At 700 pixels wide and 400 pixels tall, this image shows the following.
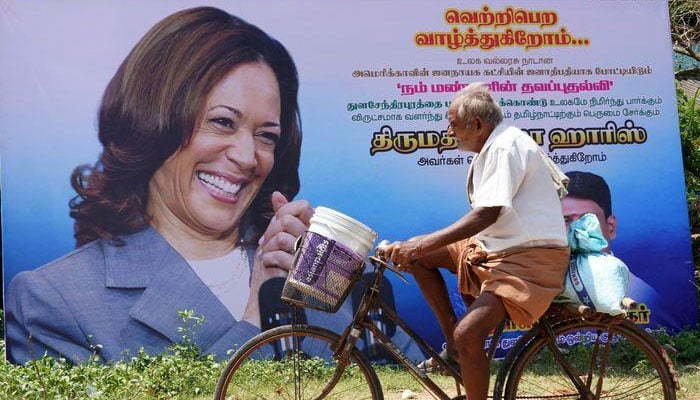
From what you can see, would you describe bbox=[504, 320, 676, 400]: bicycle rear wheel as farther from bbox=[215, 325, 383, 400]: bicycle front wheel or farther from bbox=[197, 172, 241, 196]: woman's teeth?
bbox=[197, 172, 241, 196]: woman's teeth

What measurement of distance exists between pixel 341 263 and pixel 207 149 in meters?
2.57

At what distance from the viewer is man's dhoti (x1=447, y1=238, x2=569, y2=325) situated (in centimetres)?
A: 382

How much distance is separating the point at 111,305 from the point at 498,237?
10.4 ft

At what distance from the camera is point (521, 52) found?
6.43 m

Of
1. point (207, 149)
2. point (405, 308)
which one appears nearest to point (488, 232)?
point (405, 308)

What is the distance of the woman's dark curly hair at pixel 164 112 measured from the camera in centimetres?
594

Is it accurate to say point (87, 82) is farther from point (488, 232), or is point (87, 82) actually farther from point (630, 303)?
point (630, 303)

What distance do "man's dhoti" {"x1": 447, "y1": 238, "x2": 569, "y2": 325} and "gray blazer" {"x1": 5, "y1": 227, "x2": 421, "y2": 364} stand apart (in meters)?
2.59

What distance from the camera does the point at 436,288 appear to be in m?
4.08

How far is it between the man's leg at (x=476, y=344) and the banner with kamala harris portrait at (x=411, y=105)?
7.80 ft

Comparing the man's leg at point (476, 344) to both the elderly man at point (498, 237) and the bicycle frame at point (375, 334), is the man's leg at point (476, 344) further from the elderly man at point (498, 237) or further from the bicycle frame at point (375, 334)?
the bicycle frame at point (375, 334)

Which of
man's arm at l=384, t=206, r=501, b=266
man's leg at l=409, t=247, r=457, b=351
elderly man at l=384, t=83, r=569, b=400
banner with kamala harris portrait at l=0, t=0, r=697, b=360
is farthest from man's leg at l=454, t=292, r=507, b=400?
banner with kamala harris portrait at l=0, t=0, r=697, b=360

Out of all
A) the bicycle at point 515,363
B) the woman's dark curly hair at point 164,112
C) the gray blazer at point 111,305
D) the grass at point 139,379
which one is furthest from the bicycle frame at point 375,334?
the woman's dark curly hair at point 164,112

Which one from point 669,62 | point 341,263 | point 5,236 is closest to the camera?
point 341,263
